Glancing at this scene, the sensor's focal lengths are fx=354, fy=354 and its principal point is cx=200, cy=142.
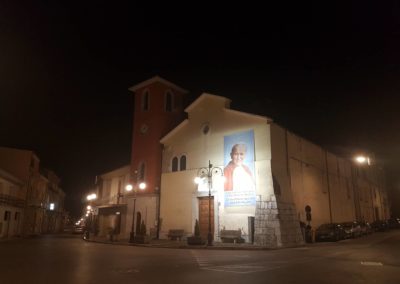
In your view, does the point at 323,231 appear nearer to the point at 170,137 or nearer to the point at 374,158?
the point at 170,137

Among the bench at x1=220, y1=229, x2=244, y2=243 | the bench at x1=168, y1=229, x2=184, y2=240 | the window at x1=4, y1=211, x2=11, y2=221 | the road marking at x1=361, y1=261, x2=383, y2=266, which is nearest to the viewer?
the road marking at x1=361, y1=261, x2=383, y2=266

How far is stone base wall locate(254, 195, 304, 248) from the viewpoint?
82.2 ft

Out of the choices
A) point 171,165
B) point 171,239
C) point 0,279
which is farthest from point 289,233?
point 0,279

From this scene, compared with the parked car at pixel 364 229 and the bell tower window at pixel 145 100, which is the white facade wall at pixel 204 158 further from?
the parked car at pixel 364 229

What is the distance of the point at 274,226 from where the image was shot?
996 inches

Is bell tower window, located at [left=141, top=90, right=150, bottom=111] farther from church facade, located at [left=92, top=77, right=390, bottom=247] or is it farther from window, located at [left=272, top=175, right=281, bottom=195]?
window, located at [left=272, top=175, right=281, bottom=195]

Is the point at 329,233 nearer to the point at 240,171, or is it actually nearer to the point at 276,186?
the point at 276,186

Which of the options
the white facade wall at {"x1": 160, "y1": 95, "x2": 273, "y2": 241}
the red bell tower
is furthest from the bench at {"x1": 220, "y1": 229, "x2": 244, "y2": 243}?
the red bell tower

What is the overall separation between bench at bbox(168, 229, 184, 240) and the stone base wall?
26.4ft

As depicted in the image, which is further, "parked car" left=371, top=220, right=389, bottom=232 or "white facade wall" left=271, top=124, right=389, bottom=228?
"parked car" left=371, top=220, right=389, bottom=232

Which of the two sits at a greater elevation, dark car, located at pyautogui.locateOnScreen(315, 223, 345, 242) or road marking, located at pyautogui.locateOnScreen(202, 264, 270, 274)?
dark car, located at pyautogui.locateOnScreen(315, 223, 345, 242)

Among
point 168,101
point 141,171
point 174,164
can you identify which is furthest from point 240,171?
point 168,101

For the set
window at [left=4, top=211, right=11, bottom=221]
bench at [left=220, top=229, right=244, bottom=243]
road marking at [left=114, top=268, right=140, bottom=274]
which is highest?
window at [left=4, top=211, right=11, bottom=221]

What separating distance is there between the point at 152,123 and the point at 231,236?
15.7m
